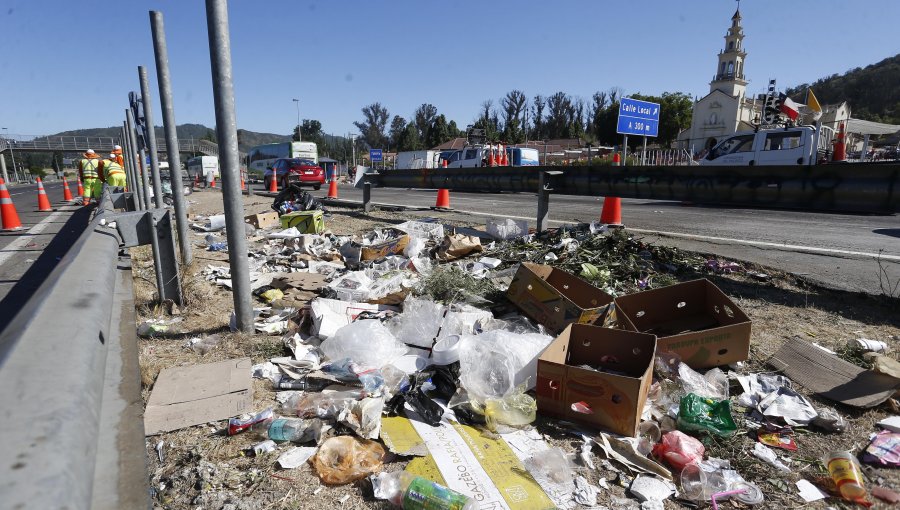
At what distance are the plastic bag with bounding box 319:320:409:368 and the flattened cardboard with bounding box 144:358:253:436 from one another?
503 mm

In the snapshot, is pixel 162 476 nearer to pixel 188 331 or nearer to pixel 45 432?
pixel 45 432

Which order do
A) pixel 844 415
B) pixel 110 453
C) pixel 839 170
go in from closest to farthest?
pixel 110 453 < pixel 844 415 < pixel 839 170

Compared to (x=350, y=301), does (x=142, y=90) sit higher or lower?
higher

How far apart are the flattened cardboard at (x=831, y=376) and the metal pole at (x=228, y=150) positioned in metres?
3.38

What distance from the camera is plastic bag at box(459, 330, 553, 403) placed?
2.57 m

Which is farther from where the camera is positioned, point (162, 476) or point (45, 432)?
point (162, 476)

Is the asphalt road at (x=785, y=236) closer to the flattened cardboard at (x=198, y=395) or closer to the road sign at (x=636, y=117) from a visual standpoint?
the flattened cardboard at (x=198, y=395)

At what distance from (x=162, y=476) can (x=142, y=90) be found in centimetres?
427

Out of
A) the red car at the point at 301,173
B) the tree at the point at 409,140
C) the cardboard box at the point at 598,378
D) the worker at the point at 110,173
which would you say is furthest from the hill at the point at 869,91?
the cardboard box at the point at 598,378

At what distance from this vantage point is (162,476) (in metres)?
1.92

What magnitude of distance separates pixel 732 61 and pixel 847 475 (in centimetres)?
7849

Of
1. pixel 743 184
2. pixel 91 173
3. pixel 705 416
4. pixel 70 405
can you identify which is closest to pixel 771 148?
pixel 743 184

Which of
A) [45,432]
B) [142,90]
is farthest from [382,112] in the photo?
[45,432]

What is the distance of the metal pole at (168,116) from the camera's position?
4215 mm
